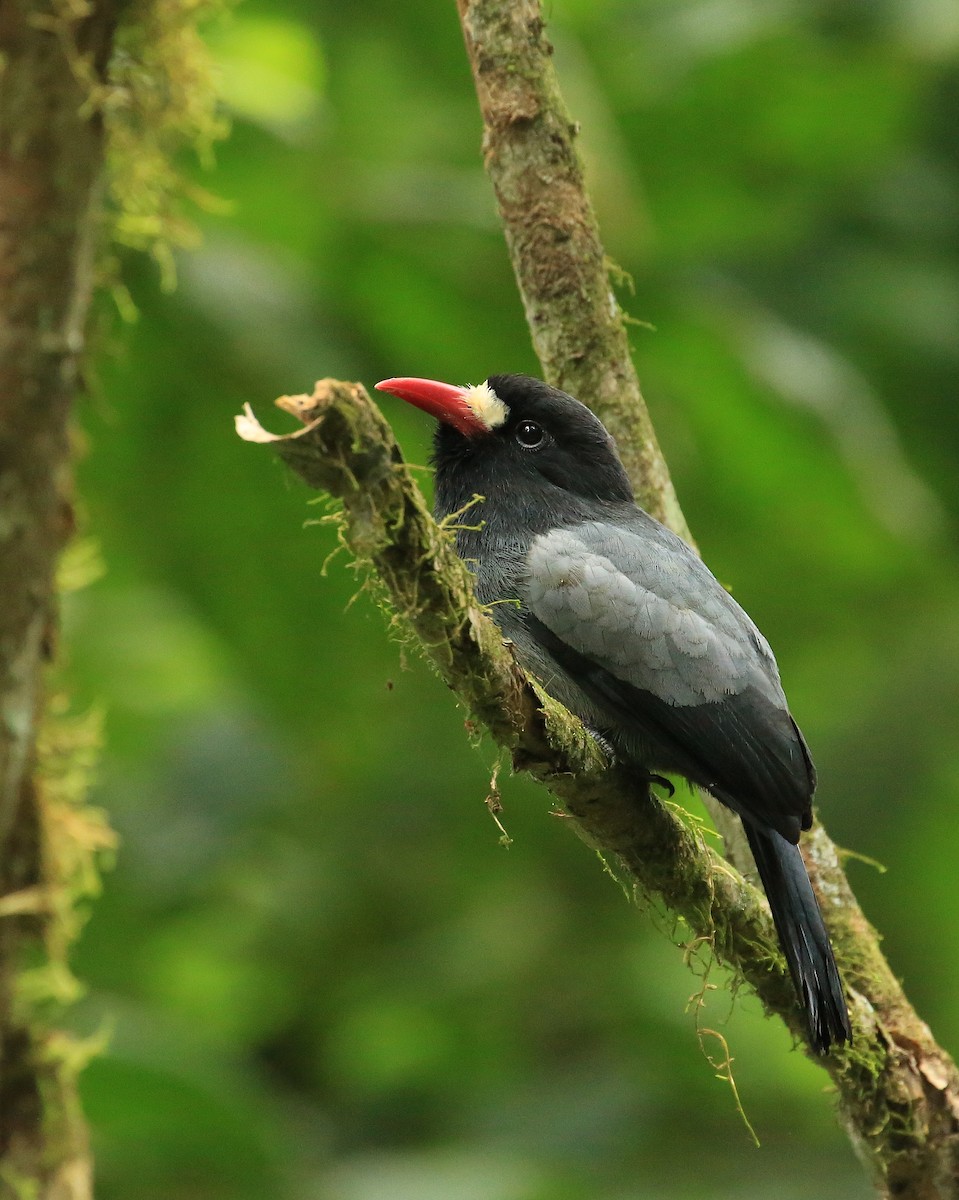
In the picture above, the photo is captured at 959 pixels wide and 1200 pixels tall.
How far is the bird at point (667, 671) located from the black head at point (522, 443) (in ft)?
0.30

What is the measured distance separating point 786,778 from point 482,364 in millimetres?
2774

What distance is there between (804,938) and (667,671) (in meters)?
0.60

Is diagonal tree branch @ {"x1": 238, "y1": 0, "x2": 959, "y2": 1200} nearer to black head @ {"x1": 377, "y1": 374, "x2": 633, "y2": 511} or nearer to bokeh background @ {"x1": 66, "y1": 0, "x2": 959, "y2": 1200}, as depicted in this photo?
A: black head @ {"x1": 377, "y1": 374, "x2": 633, "y2": 511}

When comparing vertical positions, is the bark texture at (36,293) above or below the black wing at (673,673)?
above

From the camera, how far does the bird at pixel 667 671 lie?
10.3ft

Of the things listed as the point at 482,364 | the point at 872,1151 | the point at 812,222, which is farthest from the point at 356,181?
the point at 872,1151

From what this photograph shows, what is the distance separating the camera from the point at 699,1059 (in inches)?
212

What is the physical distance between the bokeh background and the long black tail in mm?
2136

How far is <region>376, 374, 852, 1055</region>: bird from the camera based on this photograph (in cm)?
315

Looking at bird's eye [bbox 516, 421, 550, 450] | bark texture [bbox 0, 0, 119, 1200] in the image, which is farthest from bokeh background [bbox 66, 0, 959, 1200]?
bark texture [bbox 0, 0, 119, 1200]

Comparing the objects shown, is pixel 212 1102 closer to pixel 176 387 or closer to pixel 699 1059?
pixel 699 1059

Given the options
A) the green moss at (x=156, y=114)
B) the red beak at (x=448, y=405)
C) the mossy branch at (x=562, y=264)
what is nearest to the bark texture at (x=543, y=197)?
the mossy branch at (x=562, y=264)

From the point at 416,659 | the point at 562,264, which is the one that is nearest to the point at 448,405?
the point at 562,264

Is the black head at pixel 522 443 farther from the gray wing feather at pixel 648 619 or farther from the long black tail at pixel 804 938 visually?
the long black tail at pixel 804 938
